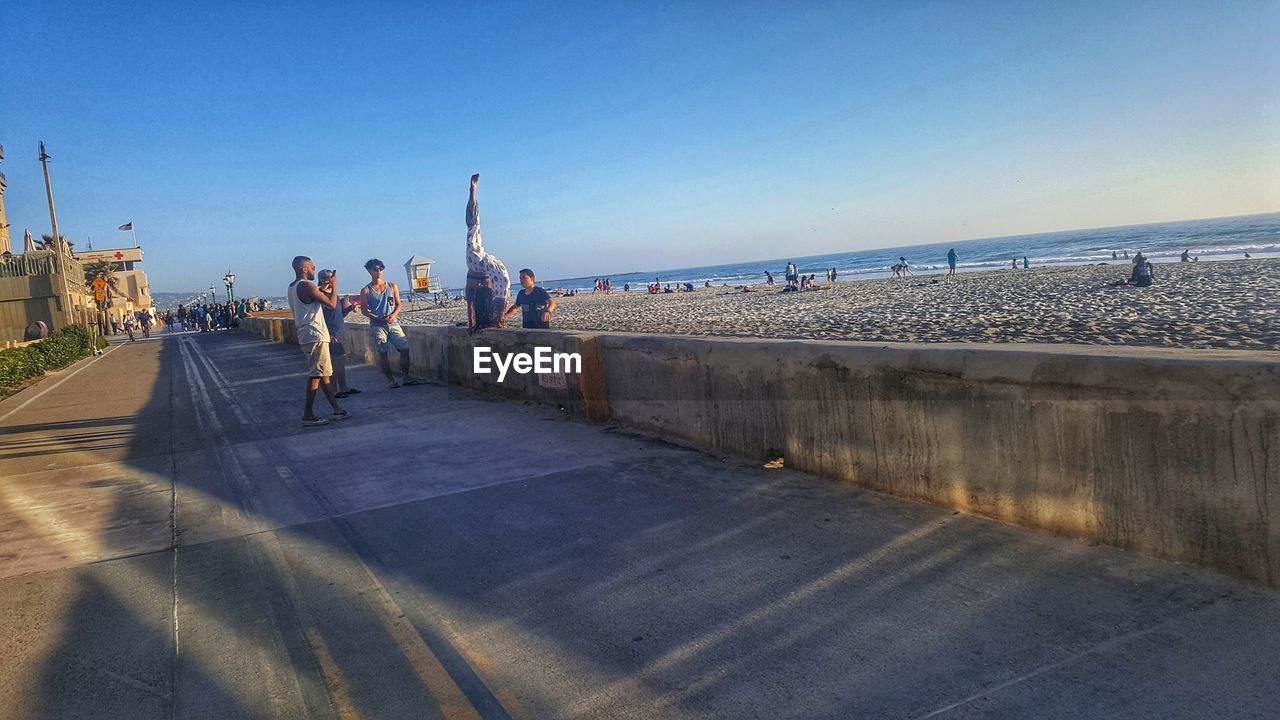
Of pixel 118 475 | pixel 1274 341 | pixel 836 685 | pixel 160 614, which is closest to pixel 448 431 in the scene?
pixel 118 475

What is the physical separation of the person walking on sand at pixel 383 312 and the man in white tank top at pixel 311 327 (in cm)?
204

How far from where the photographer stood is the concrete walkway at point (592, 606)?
2.92 m

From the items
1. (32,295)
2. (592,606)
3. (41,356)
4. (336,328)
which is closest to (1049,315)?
(336,328)

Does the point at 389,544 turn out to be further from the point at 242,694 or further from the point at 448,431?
the point at 448,431

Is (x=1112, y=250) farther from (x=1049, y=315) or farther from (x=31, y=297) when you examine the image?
(x=31, y=297)

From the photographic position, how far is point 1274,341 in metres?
10.9

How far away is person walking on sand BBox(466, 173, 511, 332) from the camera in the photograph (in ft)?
36.7

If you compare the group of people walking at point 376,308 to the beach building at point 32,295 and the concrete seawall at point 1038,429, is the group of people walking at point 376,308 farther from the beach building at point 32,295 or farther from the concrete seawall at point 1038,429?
the beach building at point 32,295

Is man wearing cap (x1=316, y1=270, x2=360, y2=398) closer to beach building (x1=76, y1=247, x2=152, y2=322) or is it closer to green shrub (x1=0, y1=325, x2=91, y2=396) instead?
green shrub (x1=0, y1=325, x2=91, y2=396)

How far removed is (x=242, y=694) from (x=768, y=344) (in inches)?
158

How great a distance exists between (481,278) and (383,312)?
5.49 feet

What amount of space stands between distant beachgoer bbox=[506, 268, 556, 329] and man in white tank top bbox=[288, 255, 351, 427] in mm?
2361

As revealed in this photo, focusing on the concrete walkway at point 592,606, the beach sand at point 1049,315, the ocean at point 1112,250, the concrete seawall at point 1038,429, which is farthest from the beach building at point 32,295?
the ocean at point 1112,250

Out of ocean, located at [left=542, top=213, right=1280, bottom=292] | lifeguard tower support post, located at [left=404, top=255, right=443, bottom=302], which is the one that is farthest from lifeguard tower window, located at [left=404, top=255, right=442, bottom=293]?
ocean, located at [left=542, top=213, right=1280, bottom=292]
